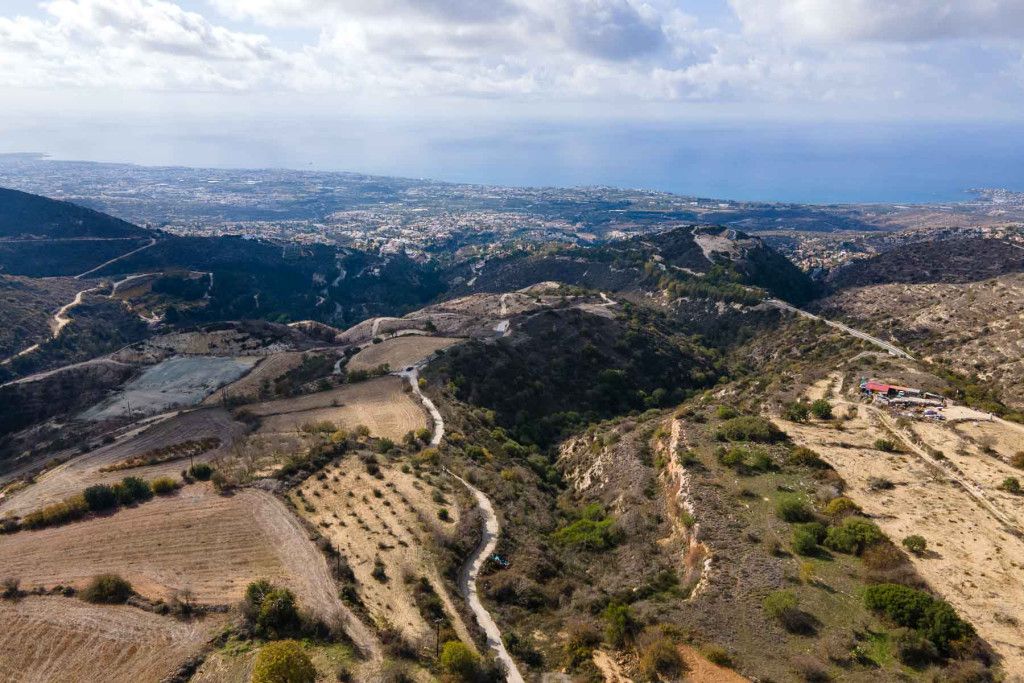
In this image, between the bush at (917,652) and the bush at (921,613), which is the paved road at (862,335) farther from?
the bush at (917,652)

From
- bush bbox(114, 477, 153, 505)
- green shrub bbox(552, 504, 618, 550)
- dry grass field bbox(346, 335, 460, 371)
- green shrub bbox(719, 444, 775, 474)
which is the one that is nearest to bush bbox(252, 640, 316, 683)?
green shrub bbox(552, 504, 618, 550)

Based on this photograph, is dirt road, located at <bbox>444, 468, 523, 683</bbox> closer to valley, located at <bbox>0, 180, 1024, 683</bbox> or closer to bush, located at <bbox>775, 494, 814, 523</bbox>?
valley, located at <bbox>0, 180, 1024, 683</bbox>

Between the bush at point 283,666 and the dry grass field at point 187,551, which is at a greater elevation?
the bush at point 283,666

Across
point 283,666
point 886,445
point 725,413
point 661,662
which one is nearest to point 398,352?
point 725,413

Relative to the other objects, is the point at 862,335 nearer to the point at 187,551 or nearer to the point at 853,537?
the point at 853,537

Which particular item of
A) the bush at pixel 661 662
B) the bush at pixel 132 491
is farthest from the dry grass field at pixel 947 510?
the bush at pixel 132 491

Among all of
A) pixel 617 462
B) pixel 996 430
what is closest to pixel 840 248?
pixel 996 430
